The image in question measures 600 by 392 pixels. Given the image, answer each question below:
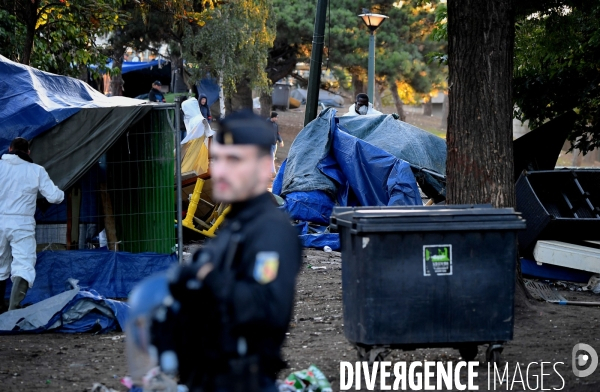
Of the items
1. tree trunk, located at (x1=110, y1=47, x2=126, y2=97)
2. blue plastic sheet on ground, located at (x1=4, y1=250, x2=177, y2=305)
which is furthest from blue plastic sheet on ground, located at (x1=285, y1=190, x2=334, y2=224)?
tree trunk, located at (x1=110, y1=47, x2=126, y2=97)

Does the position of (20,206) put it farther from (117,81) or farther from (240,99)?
(240,99)

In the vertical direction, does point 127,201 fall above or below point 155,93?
below

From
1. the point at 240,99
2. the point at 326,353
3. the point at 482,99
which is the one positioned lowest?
the point at 326,353

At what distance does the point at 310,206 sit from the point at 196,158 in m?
2.01

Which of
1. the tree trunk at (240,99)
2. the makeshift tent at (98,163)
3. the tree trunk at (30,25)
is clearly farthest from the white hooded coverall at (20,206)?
the tree trunk at (240,99)

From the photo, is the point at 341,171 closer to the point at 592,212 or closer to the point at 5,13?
the point at 592,212

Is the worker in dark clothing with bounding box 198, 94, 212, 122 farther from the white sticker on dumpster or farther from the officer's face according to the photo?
the officer's face

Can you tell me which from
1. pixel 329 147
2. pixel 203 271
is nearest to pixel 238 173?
pixel 203 271

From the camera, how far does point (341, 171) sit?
14508mm

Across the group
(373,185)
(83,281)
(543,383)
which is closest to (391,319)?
(543,383)

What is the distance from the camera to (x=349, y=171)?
562 inches

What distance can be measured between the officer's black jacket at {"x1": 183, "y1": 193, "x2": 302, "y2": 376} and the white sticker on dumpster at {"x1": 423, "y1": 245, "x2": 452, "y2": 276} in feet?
10.4

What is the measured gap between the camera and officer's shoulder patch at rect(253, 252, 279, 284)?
2877 millimetres

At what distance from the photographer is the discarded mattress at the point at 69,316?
8.17 meters
